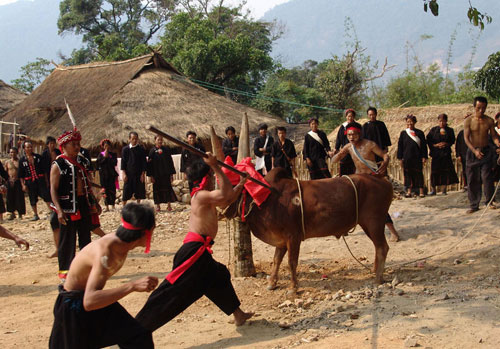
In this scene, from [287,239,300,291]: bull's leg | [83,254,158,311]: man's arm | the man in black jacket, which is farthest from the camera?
the man in black jacket

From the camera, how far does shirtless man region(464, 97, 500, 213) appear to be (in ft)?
27.9

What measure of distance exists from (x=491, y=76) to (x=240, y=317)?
15.5 m

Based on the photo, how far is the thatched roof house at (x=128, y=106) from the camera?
18047mm

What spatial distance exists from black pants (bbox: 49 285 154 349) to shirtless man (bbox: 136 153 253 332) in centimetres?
98

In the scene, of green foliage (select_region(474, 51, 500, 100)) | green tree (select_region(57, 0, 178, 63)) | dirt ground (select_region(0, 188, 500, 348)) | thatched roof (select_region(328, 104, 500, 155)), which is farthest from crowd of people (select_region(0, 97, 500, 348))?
green tree (select_region(57, 0, 178, 63))

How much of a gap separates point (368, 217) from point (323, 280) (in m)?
1.03

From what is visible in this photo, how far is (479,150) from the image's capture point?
862 cm

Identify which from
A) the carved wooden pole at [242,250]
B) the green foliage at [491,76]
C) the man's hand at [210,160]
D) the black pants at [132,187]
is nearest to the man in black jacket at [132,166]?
the black pants at [132,187]

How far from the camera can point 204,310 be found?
5.69 meters

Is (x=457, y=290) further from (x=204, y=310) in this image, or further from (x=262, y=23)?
(x=262, y=23)

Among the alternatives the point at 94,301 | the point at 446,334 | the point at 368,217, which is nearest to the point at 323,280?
the point at 368,217

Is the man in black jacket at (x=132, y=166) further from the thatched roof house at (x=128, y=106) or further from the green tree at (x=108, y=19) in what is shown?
the green tree at (x=108, y=19)

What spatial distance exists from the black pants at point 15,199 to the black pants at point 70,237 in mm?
7499

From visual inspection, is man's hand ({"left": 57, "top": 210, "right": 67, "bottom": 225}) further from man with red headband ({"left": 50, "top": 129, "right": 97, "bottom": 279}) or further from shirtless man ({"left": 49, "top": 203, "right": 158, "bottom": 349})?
shirtless man ({"left": 49, "top": 203, "right": 158, "bottom": 349})
